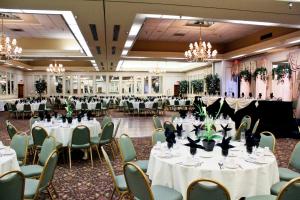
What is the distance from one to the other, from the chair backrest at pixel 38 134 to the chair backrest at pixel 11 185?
2.89 metres

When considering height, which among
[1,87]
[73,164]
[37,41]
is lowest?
[73,164]

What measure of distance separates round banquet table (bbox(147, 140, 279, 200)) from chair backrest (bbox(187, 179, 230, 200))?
1.75 ft

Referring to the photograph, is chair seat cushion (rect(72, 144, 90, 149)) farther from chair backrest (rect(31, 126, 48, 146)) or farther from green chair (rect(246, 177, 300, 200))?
green chair (rect(246, 177, 300, 200))

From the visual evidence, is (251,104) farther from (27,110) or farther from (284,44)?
(27,110)

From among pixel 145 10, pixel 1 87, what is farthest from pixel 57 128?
pixel 1 87

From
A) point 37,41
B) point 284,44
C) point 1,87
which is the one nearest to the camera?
point 284,44

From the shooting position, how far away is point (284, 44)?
10.6 meters

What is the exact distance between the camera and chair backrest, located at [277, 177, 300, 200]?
2289mm

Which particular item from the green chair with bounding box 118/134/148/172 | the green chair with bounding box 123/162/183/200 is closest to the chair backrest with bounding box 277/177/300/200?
the green chair with bounding box 123/162/183/200

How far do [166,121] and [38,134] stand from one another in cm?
269

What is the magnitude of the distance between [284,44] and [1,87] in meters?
17.5

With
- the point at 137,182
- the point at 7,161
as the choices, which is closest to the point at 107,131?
the point at 7,161

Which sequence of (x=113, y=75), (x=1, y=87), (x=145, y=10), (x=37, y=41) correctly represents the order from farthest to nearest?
(x=113, y=75) → (x=1, y=87) → (x=37, y=41) → (x=145, y=10)

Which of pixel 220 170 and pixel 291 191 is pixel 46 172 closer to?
pixel 220 170
